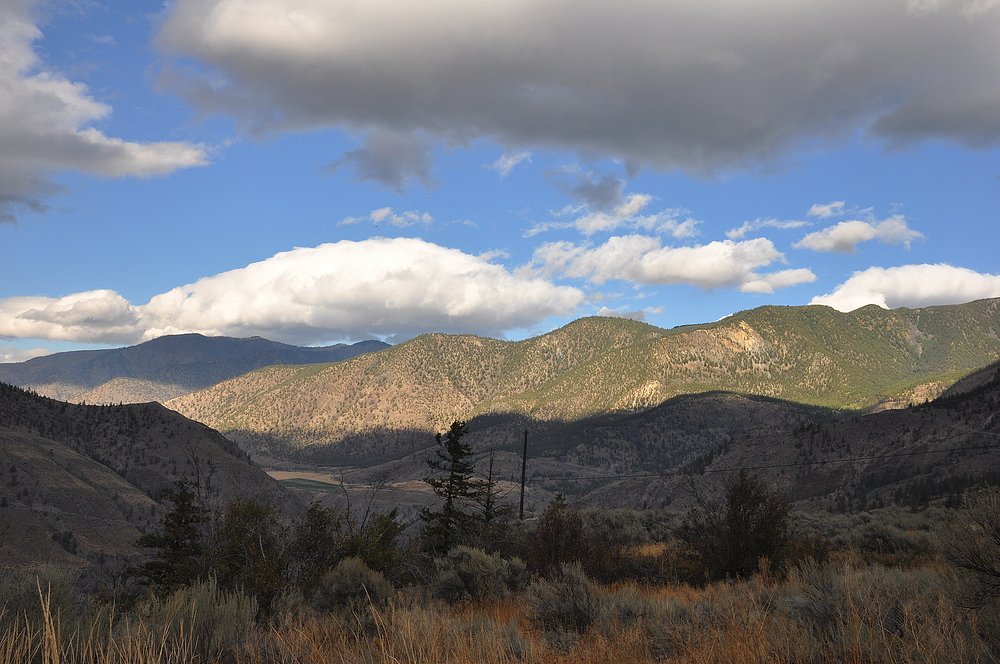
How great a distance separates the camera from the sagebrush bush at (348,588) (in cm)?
973

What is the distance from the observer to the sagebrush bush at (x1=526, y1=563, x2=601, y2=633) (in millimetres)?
7328

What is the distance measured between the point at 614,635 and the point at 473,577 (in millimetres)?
6712

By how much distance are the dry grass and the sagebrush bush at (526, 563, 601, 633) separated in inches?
6.9

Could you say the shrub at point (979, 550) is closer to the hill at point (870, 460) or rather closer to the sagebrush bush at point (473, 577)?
the sagebrush bush at point (473, 577)

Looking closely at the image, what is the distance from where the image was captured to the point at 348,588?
992 centimetres

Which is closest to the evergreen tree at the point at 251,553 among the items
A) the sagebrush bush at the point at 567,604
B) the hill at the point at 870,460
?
the sagebrush bush at the point at 567,604

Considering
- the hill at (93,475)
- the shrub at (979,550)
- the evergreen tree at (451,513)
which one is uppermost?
the shrub at (979,550)

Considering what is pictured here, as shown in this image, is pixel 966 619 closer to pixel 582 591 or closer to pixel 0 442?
pixel 582 591

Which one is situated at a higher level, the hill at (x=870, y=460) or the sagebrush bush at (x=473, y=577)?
the sagebrush bush at (x=473, y=577)

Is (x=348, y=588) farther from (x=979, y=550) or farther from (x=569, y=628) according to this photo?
(x=979, y=550)

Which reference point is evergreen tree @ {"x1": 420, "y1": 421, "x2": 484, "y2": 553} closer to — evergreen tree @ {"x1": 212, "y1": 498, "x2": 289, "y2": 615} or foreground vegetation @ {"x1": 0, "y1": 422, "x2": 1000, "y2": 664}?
foreground vegetation @ {"x1": 0, "y1": 422, "x2": 1000, "y2": 664}

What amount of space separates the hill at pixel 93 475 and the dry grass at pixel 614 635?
7.97 m

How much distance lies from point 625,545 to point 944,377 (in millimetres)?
224760

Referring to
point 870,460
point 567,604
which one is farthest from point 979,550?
point 870,460
